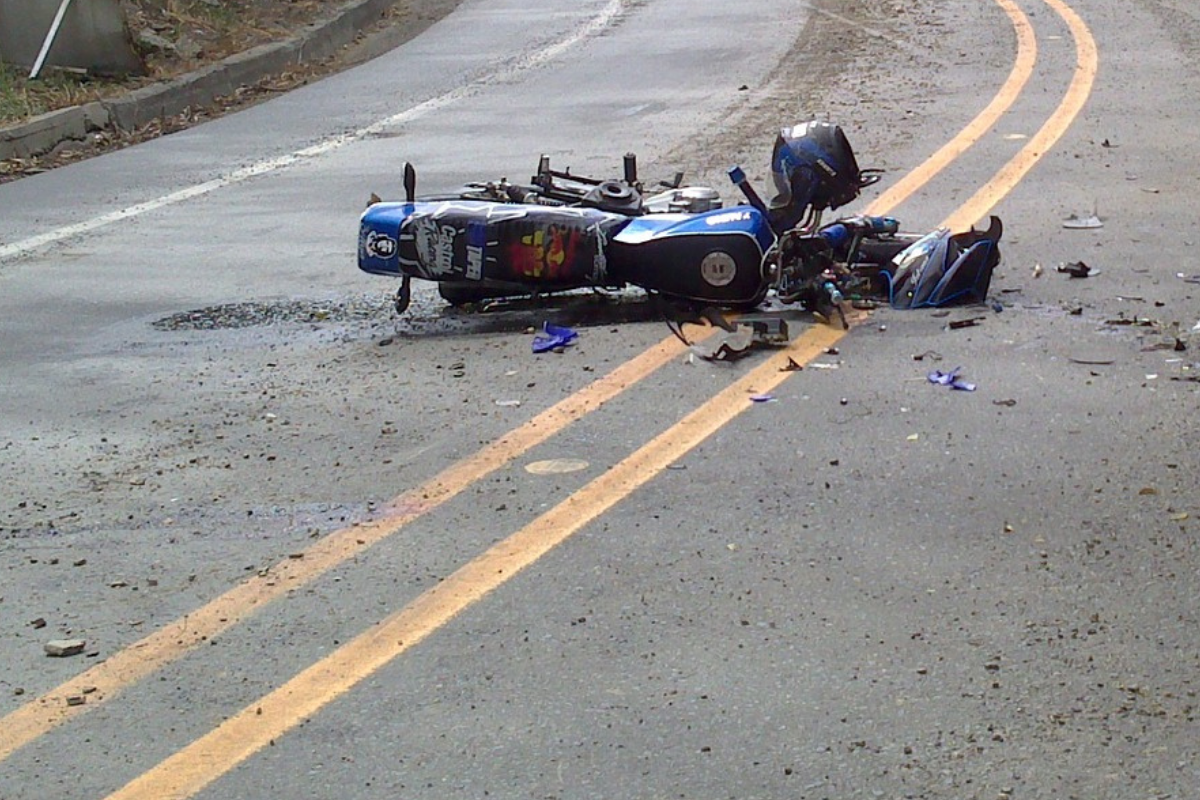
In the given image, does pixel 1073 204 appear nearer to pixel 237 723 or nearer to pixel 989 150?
pixel 989 150

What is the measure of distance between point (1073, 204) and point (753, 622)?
482cm

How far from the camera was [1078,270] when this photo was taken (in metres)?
6.94

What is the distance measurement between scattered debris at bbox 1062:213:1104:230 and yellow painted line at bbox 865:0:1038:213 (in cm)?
85

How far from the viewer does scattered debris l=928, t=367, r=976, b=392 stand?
18.6 feet

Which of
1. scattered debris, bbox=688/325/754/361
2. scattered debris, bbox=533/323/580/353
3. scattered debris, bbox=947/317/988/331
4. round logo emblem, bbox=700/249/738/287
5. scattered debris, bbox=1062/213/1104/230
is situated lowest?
scattered debris, bbox=533/323/580/353

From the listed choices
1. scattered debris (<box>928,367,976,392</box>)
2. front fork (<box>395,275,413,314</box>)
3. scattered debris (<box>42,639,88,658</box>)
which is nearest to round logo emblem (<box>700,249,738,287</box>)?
scattered debris (<box>928,367,976,392</box>)

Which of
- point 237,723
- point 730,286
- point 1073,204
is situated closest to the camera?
point 237,723

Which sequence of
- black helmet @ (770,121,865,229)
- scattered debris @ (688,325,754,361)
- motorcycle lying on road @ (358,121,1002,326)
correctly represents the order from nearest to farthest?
scattered debris @ (688,325,754,361), motorcycle lying on road @ (358,121,1002,326), black helmet @ (770,121,865,229)

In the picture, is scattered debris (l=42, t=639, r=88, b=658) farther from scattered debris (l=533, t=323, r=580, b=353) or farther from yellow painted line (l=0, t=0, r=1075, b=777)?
scattered debris (l=533, t=323, r=580, b=353)

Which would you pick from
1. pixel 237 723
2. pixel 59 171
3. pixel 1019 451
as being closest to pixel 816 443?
pixel 1019 451

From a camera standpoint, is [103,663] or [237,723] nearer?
[237,723]

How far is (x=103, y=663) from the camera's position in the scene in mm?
4039

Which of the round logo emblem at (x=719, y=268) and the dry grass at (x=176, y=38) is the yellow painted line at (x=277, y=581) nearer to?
the round logo emblem at (x=719, y=268)

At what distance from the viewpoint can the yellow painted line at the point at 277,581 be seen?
3.83 m
